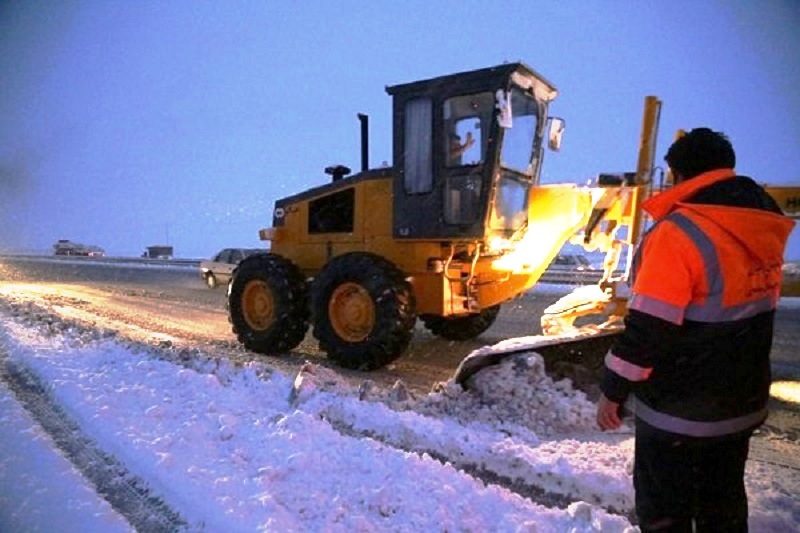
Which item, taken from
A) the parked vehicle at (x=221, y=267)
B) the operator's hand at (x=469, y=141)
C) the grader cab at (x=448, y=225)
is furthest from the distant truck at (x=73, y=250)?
the operator's hand at (x=469, y=141)

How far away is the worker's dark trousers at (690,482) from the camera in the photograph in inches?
74.7

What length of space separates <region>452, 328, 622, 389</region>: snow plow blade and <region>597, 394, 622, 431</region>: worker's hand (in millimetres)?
2091

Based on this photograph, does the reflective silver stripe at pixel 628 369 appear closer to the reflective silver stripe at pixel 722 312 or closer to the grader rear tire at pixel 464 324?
the reflective silver stripe at pixel 722 312

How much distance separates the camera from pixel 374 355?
591 centimetres

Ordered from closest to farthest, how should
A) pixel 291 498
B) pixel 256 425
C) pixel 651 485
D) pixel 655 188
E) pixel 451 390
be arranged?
pixel 651 485 < pixel 291 498 < pixel 256 425 < pixel 451 390 < pixel 655 188

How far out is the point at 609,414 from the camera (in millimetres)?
2014

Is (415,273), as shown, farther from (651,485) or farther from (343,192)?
(651,485)

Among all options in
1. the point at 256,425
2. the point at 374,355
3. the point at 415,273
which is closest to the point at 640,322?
the point at 256,425

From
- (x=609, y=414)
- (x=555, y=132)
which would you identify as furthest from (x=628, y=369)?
(x=555, y=132)

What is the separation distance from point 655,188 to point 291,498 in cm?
384

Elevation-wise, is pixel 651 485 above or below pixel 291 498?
above

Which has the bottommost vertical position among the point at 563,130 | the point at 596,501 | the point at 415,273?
the point at 596,501

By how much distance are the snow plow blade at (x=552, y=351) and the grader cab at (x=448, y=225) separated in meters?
0.56

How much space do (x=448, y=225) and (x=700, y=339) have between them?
14.3 feet
